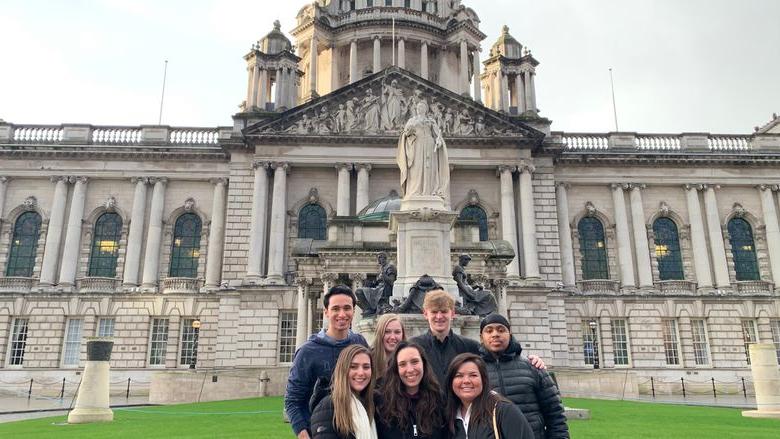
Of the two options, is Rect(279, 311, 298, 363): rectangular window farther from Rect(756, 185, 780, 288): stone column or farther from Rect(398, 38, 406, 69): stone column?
Rect(756, 185, 780, 288): stone column

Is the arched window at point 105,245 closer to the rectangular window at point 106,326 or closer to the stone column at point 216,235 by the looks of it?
the rectangular window at point 106,326

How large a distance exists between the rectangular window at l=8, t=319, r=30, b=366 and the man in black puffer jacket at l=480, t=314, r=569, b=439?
40.3 m

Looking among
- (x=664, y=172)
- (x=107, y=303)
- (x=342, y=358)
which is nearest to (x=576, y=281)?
(x=664, y=172)

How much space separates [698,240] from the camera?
40.2m

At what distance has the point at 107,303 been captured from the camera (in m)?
37.6

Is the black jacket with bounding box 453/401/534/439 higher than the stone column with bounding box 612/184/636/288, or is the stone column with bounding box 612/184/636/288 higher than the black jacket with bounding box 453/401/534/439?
the stone column with bounding box 612/184/636/288

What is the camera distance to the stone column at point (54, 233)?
1495 inches

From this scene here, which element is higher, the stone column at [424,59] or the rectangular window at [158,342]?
the stone column at [424,59]

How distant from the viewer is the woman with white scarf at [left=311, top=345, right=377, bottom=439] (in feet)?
15.1

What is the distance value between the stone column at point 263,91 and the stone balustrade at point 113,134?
2.95m

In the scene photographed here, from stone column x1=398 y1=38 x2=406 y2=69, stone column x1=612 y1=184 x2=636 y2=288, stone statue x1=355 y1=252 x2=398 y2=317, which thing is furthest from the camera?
stone column x1=398 y1=38 x2=406 y2=69

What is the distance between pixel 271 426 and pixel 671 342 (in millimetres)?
33109

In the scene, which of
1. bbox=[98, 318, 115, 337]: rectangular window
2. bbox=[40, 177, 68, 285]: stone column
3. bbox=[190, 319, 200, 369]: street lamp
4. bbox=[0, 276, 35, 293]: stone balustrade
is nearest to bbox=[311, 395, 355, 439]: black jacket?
bbox=[190, 319, 200, 369]: street lamp

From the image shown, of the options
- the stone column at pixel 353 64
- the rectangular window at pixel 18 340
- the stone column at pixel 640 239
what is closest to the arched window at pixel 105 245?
the rectangular window at pixel 18 340
